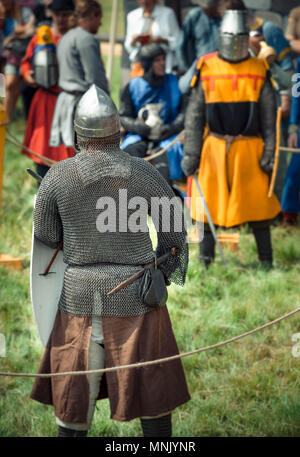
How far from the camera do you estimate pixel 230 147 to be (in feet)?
17.2

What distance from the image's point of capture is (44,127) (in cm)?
667

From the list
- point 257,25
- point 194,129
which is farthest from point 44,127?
point 257,25

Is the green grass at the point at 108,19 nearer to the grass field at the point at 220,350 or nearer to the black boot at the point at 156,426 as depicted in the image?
the grass field at the point at 220,350

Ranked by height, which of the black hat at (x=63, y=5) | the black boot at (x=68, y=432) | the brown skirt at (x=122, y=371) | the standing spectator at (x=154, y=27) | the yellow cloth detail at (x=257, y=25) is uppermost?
the black hat at (x=63, y=5)

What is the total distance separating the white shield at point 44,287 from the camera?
3.20 meters

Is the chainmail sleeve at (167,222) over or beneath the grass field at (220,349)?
over

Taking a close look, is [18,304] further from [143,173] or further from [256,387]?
[143,173]

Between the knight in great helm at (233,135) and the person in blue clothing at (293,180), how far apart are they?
111cm

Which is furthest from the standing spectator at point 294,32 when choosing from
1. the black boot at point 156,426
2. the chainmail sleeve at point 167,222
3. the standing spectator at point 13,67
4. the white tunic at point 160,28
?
the black boot at point 156,426

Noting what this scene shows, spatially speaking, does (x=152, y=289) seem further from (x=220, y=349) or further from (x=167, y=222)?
(x=220, y=349)

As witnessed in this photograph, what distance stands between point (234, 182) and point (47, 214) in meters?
2.48

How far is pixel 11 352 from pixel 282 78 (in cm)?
340

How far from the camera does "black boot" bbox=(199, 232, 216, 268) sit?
5438mm

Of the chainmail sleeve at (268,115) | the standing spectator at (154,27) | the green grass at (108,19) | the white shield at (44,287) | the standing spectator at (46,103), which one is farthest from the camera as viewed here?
the green grass at (108,19)
